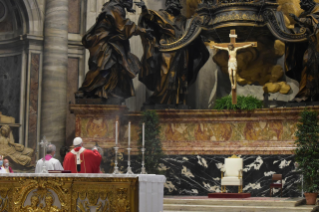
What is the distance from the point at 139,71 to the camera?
15891mm

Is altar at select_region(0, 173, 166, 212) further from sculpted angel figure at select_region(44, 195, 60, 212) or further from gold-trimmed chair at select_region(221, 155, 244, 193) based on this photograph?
gold-trimmed chair at select_region(221, 155, 244, 193)

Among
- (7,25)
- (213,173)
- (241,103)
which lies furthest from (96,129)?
(7,25)

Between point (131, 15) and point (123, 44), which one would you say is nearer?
point (123, 44)

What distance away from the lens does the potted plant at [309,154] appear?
40.3ft

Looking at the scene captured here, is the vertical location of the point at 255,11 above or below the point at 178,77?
above

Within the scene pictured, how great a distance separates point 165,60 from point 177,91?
89 centimetres

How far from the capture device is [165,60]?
15758 millimetres

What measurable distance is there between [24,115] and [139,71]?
12.1 feet

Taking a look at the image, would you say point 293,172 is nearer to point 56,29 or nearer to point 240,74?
point 240,74

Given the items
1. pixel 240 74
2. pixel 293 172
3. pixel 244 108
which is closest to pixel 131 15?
pixel 240 74

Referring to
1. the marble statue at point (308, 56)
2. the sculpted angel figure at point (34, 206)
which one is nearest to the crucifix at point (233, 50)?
the marble statue at point (308, 56)

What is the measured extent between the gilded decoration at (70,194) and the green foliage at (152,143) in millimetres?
5597

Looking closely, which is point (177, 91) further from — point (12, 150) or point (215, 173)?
point (12, 150)

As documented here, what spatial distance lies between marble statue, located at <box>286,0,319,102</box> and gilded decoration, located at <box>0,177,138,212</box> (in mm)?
7263
